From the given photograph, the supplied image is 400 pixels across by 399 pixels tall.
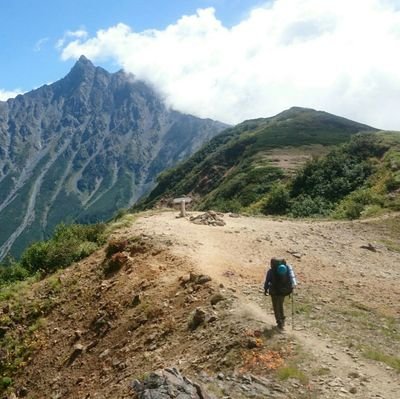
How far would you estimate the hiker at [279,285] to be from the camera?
543 inches

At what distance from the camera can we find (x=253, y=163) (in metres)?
94.2

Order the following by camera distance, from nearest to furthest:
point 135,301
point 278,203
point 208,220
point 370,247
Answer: point 135,301 < point 370,247 < point 208,220 < point 278,203

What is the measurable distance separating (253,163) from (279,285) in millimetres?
81209

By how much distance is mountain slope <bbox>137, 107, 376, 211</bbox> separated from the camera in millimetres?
74438

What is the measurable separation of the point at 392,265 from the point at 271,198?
24.4 metres

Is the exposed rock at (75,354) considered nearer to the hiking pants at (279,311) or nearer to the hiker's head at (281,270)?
the hiking pants at (279,311)

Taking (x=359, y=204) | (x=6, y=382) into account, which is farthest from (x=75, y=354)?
(x=359, y=204)

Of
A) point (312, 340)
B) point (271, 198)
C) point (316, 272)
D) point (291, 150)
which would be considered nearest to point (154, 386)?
point (312, 340)

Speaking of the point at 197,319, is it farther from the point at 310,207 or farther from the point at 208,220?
the point at 310,207

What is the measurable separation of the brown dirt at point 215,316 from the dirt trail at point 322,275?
54 mm

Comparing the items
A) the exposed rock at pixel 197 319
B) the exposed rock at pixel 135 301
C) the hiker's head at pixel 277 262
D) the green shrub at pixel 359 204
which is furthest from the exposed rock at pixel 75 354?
the green shrub at pixel 359 204

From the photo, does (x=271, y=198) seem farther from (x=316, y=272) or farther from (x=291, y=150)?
(x=291, y=150)

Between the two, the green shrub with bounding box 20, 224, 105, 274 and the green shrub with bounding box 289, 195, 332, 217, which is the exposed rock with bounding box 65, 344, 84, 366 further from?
the green shrub with bounding box 289, 195, 332, 217

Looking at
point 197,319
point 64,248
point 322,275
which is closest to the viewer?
point 197,319
